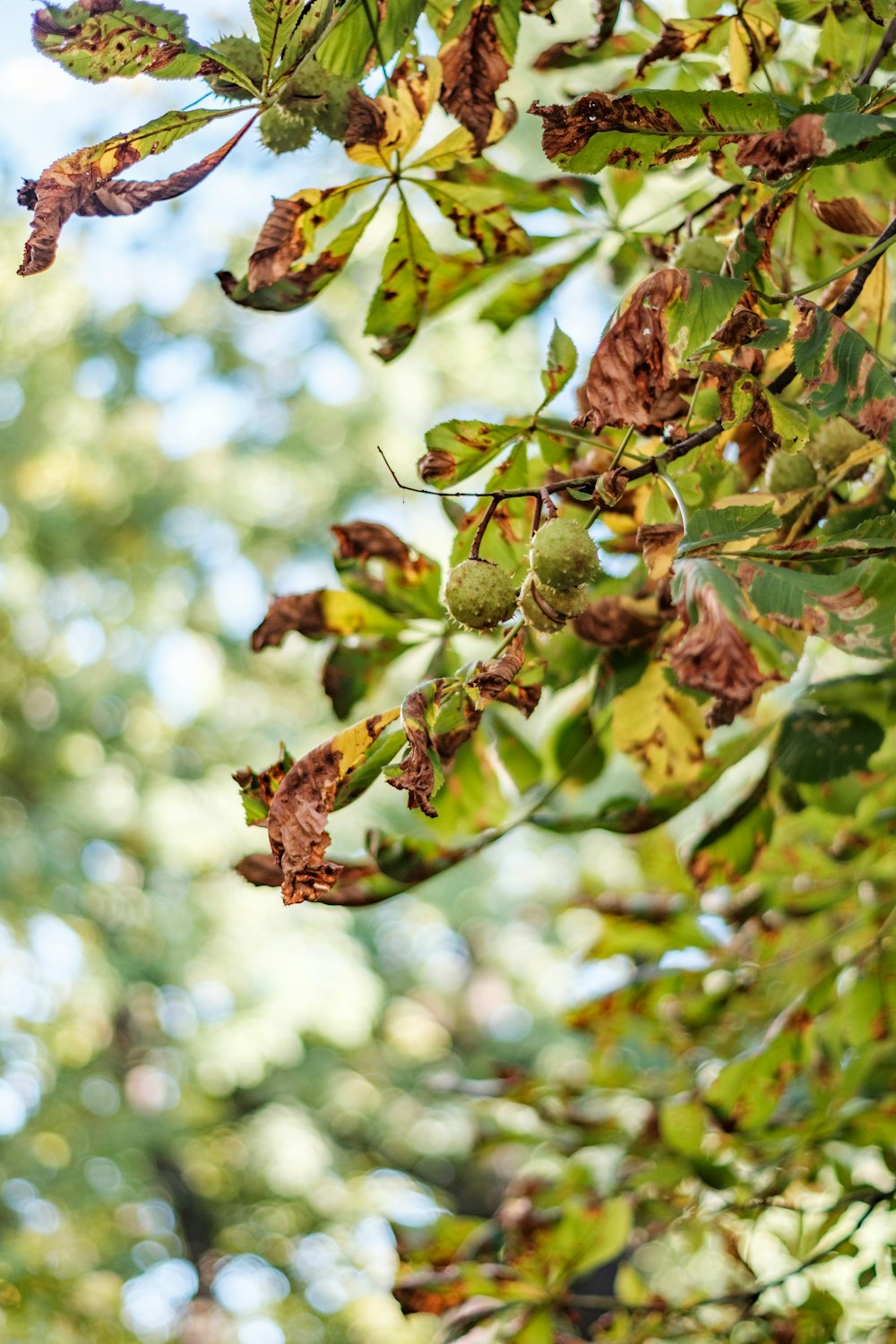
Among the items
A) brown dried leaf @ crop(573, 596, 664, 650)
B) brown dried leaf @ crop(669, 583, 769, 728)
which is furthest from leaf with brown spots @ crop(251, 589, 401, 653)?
brown dried leaf @ crop(669, 583, 769, 728)

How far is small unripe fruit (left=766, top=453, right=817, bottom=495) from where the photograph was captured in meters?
0.91

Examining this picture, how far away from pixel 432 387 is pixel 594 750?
19.8 feet

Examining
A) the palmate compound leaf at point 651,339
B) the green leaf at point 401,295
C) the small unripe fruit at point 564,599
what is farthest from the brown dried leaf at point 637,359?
the green leaf at point 401,295

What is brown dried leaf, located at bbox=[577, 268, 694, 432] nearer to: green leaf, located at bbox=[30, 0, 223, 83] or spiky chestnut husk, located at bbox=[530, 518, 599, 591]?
spiky chestnut husk, located at bbox=[530, 518, 599, 591]

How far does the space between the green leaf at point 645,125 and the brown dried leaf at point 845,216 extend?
0.68 ft

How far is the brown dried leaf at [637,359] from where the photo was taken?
0.71 metres

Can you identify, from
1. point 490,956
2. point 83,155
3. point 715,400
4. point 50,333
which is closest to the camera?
point 83,155

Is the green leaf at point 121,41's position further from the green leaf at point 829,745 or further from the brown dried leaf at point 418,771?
the green leaf at point 829,745

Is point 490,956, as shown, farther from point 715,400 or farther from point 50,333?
point 715,400

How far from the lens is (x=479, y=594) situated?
75cm

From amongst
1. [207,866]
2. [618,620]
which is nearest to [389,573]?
[618,620]

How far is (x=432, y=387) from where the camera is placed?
6949 mm

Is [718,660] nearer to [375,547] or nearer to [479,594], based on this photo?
[479,594]

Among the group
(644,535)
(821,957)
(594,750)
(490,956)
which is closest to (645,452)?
(644,535)
